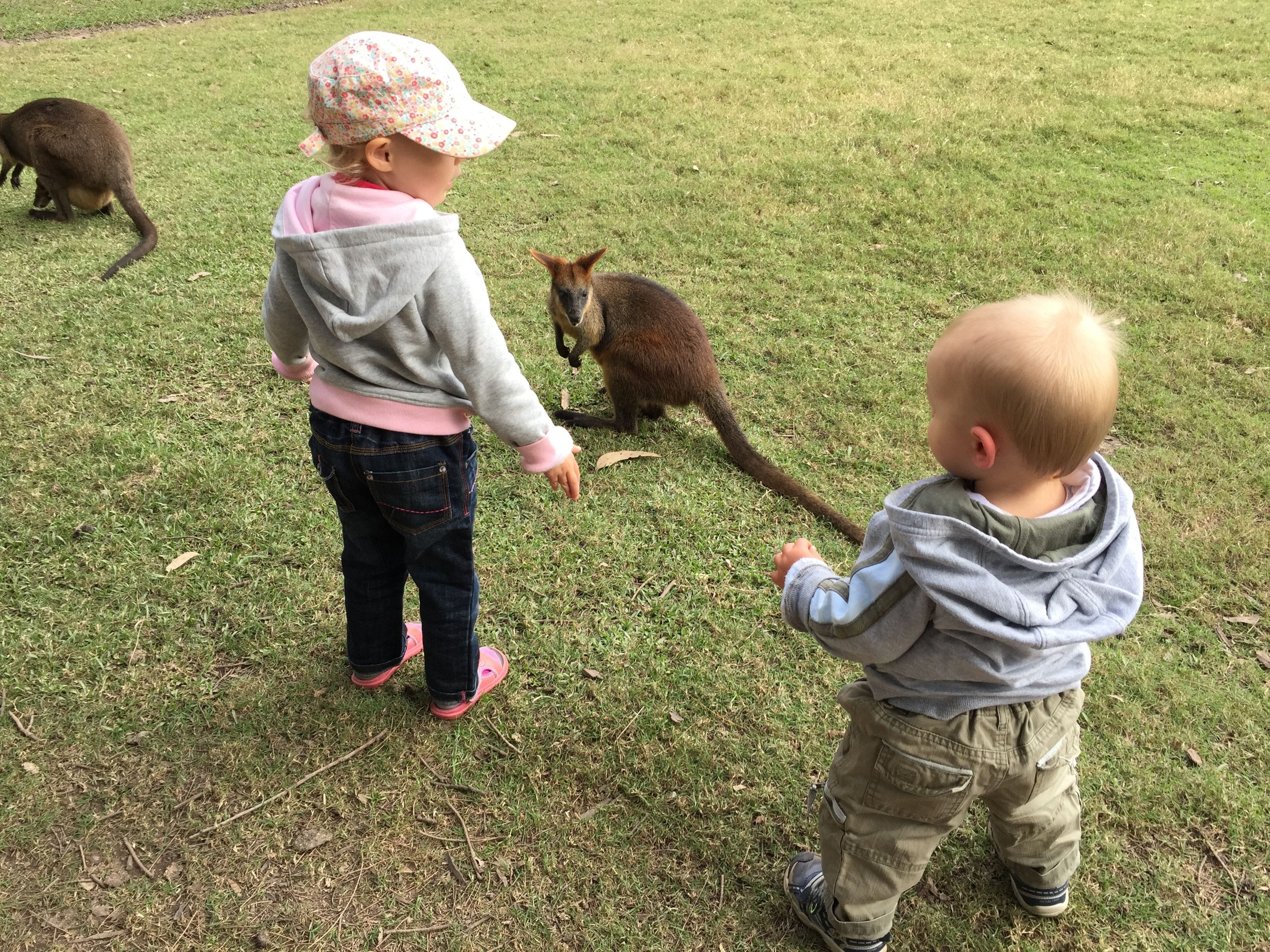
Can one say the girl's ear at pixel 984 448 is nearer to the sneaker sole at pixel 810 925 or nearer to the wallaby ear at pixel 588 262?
the sneaker sole at pixel 810 925

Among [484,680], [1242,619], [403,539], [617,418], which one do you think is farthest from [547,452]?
[1242,619]

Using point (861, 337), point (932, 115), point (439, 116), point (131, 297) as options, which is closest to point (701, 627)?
point (439, 116)

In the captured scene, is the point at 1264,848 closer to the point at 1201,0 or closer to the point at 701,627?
the point at 701,627

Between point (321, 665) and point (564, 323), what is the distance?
181cm

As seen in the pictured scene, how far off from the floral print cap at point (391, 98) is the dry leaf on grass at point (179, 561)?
1870 millimetres

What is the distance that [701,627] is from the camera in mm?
2807

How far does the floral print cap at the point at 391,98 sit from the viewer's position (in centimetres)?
161

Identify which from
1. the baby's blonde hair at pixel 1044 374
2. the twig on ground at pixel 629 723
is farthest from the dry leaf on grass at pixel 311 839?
the baby's blonde hair at pixel 1044 374

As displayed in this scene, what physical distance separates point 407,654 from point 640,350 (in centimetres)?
164

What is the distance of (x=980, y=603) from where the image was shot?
1365mm

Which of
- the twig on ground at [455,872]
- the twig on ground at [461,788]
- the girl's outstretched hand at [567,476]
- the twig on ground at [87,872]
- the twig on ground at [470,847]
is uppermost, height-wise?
the girl's outstretched hand at [567,476]

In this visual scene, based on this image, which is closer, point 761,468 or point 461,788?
point 461,788

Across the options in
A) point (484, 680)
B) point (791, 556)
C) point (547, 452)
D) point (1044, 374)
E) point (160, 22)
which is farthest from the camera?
point (160, 22)

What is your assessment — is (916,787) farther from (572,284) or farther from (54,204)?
(54,204)
